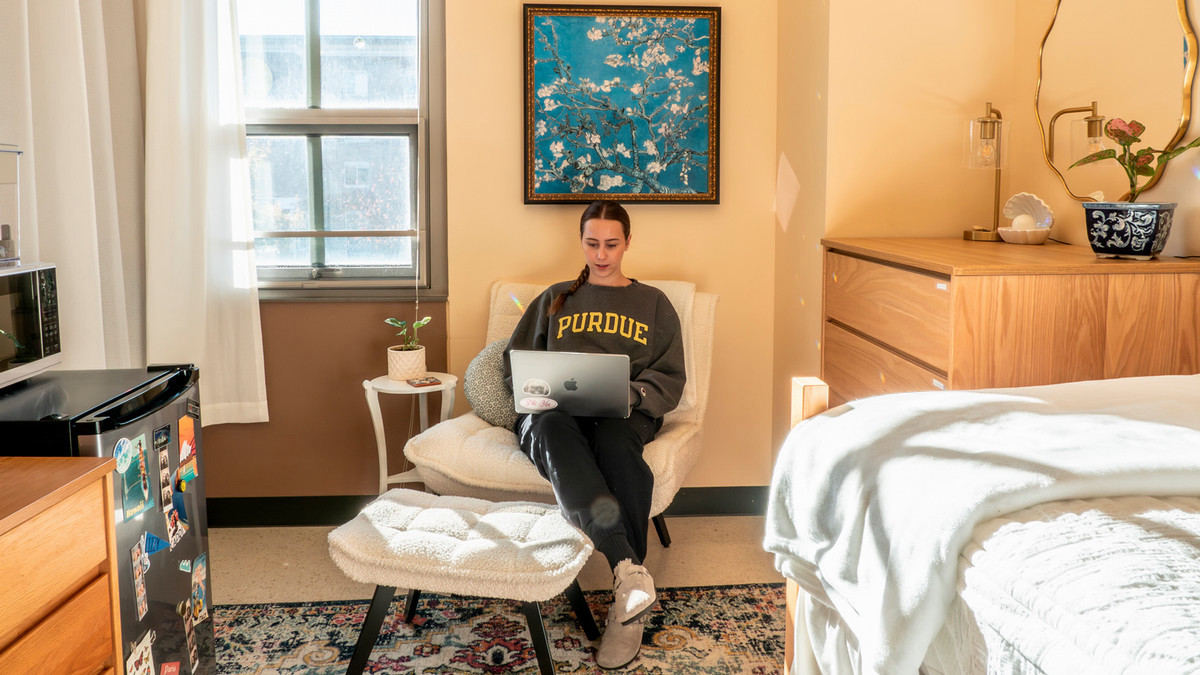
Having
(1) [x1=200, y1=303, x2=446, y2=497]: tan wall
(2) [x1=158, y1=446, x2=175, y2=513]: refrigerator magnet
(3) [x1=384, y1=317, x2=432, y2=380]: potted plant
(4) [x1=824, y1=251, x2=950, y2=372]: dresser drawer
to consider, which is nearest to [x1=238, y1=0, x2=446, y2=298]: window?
(1) [x1=200, y1=303, x2=446, y2=497]: tan wall

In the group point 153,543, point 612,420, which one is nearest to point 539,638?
point 612,420

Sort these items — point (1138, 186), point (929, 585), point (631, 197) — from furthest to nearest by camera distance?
point (631, 197) → point (1138, 186) → point (929, 585)

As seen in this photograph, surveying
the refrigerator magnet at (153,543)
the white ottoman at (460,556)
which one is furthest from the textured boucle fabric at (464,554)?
the refrigerator magnet at (153,543)

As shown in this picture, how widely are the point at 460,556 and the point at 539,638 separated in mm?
263

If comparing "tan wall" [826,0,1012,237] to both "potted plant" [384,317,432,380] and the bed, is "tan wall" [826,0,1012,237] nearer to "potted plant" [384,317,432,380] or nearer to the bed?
"potted plant" [384,317,432,380]

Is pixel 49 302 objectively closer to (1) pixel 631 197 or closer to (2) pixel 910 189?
(1) pixel 631 197

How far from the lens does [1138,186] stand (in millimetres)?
2143

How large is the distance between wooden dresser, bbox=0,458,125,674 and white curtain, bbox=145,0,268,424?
1.52 m

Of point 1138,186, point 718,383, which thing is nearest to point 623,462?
point 718,383

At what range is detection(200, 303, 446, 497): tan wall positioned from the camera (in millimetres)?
3084

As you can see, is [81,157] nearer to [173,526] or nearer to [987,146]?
[173,526]

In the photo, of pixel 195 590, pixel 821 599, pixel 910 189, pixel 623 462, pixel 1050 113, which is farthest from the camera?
pixel 910 189

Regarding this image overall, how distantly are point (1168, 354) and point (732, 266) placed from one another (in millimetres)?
1518

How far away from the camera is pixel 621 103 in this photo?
3016 millimetres
